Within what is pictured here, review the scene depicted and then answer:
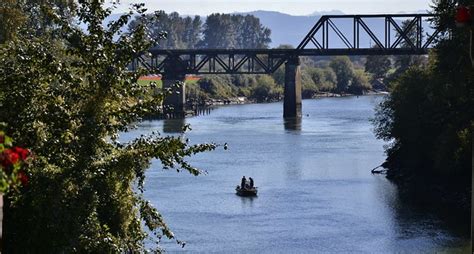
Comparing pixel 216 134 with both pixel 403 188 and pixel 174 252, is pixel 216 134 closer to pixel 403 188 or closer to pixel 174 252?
pixel 403 188

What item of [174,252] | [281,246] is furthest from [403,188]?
[174,252]

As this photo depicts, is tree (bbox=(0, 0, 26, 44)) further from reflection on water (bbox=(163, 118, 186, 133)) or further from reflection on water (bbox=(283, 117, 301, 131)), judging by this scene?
reflection on water (bbox=(283, 117, 301, 131))

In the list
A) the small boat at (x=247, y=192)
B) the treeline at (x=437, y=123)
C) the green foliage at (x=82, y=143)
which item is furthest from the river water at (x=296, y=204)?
the green foliage at (x=82, y=143)

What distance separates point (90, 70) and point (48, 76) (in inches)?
42.0

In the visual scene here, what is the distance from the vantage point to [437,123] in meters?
75.5

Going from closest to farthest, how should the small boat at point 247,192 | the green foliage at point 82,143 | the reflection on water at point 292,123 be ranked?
the green foliage at point 82,143 → the small boat at point 247,192 → the reflection on water at point 292,123

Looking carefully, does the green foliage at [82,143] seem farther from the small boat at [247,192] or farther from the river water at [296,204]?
the small boat at [247,192]

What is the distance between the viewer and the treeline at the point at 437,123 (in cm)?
6862

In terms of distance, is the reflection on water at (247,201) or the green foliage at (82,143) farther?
the reflection on water at (247,201)

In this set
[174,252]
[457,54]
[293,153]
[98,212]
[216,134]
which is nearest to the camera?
[98,212]

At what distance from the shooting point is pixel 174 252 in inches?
1982

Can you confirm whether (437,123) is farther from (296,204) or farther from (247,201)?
(247,201)

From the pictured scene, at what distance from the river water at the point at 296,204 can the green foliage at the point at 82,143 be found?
25932 millimetres

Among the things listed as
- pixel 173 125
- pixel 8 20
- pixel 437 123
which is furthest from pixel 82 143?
pixel 173 125
